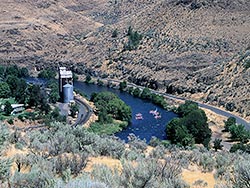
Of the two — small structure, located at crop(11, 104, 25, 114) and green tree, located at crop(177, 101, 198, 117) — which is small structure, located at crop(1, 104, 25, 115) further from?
green tree, located at crop(177, 101, 198, 117)

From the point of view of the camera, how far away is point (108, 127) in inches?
2867

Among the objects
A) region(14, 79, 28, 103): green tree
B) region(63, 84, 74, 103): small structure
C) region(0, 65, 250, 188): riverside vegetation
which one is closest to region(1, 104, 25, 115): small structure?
region(14, 79, 28, 103): green tree

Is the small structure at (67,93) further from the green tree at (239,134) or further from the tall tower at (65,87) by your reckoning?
the green tree at (239,134)

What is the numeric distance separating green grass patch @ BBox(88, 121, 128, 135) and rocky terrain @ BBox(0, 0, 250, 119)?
20416 millimetres

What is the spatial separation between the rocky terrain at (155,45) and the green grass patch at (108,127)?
804 inches

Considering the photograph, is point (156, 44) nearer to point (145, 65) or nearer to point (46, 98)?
point (145, 65)

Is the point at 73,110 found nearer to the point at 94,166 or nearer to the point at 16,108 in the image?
the point at 16,108

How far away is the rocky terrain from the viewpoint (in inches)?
3844

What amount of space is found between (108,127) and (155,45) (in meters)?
52.5

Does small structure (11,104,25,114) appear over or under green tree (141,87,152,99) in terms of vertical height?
over

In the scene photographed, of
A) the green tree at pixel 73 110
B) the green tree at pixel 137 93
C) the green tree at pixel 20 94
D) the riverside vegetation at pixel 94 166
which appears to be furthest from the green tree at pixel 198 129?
the riverside vegetation at pixel 94 166

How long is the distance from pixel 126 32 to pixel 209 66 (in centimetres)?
A: 3523

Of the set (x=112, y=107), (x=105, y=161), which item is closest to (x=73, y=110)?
(x=112, y=107)

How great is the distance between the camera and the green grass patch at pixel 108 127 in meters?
70.1
